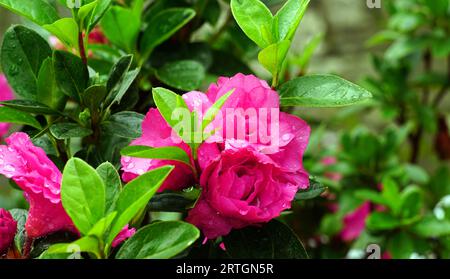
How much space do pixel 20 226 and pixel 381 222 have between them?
0.77 m

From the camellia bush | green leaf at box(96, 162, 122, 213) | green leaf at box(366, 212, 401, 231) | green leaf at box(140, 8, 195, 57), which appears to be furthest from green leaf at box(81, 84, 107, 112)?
green leaf at box(366, 212, 401, 231)

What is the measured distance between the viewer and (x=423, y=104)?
5.56 feet

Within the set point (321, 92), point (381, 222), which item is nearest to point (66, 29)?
point (321, 92)

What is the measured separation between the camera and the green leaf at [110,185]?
23.3 inches

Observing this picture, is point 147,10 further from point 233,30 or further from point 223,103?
point 223,103

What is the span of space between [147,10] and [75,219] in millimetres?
522

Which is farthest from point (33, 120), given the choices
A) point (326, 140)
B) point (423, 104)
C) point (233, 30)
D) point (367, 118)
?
point (367, 118)

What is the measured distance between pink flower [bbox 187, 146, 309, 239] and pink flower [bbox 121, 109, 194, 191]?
1.1 inches

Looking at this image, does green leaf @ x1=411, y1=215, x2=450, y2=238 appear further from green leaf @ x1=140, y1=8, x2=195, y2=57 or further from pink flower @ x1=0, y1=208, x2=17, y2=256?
pink flower @ x1=0, y1=208, x2=17, y2=256

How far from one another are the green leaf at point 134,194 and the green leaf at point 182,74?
1.06 feet

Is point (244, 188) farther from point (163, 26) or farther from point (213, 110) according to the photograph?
point (163, 26)

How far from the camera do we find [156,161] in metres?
0.61

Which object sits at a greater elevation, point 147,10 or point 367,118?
point 147,10

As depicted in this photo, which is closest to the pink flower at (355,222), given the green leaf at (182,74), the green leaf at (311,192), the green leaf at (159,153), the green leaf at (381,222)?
the green leaf at (381,222)
